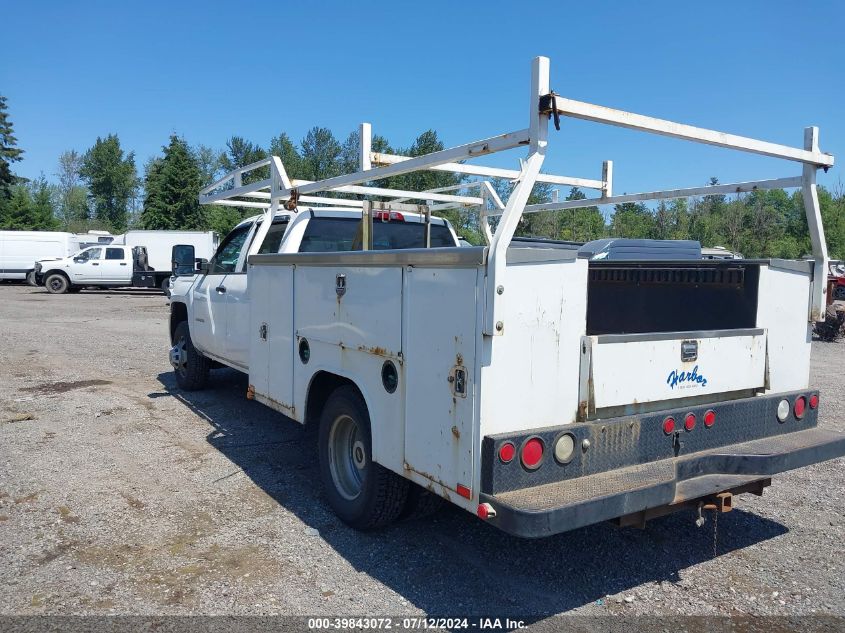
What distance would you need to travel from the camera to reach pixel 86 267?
91.1 ft

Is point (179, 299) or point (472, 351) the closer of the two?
point (472, 351)

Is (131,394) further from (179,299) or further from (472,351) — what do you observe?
(472,351)

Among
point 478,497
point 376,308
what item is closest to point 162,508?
point 376,308

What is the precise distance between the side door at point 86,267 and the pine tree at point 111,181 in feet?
190

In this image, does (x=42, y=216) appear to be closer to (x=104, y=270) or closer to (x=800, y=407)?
(x=104, y=270)

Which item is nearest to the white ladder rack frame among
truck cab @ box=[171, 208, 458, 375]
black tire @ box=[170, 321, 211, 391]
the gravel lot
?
truck cab @ box=[171, 208, 458, 375]

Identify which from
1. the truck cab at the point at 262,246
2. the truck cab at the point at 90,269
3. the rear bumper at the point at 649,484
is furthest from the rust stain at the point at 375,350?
the truck cab at the point at 90,269

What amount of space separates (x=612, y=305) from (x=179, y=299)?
553 cm

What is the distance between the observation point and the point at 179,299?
812 centimetres

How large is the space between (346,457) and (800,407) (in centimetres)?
292

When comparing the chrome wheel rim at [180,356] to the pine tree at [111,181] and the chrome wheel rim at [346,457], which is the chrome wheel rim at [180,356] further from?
the pine tree at [111,181]

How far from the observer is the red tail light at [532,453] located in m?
3.17

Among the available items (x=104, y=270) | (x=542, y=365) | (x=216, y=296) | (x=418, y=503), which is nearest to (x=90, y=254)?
(x=104, y=270)

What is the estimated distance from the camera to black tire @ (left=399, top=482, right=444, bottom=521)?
13.8 feet
